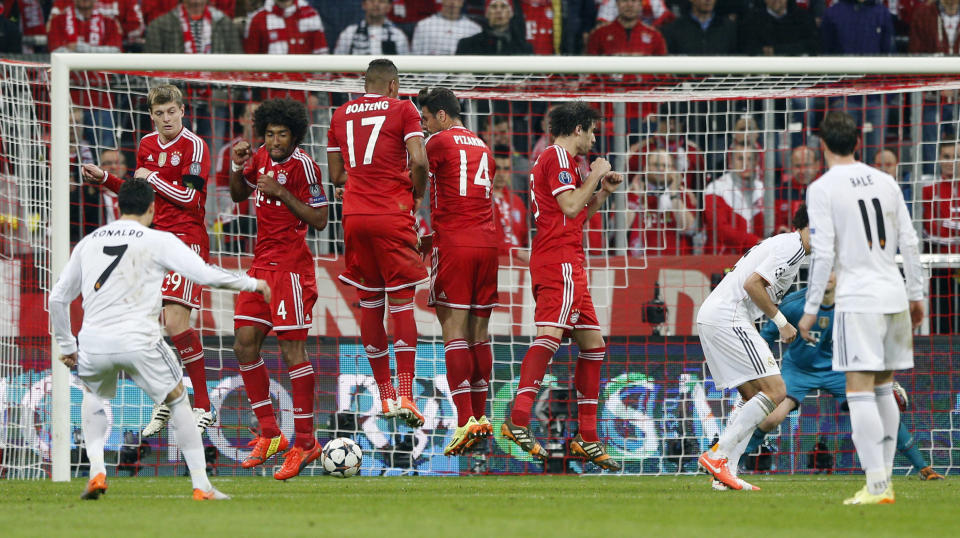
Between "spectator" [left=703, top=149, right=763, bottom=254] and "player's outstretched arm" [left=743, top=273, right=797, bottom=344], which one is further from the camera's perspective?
"spectator" [left=703, top=149, right=763, bottom=254]

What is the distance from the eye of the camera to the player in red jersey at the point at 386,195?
987 centimetres

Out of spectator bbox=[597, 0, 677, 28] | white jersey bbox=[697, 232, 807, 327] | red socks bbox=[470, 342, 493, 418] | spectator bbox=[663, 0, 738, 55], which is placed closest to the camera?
white jersey bbox=[697, 232, 807, 327]

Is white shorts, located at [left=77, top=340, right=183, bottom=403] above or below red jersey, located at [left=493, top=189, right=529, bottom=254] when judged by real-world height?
below

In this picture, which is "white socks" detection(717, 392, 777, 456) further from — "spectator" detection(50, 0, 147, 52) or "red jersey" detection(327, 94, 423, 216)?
"spectator" detection(50, 0, 147, 52)

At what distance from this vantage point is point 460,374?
1034 centimetres

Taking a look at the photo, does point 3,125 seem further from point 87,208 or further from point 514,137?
point 514,137

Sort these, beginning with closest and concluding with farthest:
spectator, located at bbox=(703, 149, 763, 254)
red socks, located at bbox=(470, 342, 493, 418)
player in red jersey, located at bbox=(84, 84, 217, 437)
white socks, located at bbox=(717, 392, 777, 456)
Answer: white socks, located at bbox=(717, 392, 777, 456) < red socks, located at bbox=(470, 342, 493, 418) < player in red jersey, located at bbox=(84, 84, 217, 437) < spectator, located at bbox=(703, 149, 763, 254)

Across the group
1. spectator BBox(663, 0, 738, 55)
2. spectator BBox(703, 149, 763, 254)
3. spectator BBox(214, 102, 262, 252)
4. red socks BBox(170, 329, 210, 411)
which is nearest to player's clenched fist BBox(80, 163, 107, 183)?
red socks BBox(170, 329, 210, 411)

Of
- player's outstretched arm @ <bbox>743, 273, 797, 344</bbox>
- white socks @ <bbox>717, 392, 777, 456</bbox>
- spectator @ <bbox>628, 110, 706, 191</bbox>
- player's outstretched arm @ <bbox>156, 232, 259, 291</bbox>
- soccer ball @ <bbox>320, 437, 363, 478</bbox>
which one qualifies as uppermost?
spectator @ <bbox>628, 110, 706, 191</bbox>

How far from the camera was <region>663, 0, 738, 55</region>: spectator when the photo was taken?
652 inches

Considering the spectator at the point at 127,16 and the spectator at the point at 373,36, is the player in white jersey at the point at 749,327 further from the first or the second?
the spectator at the point at 127,16

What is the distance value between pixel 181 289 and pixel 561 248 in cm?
304

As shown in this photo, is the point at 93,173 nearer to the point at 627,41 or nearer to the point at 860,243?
the point at 860,243

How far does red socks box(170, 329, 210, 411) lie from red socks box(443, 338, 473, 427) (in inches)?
82.6
